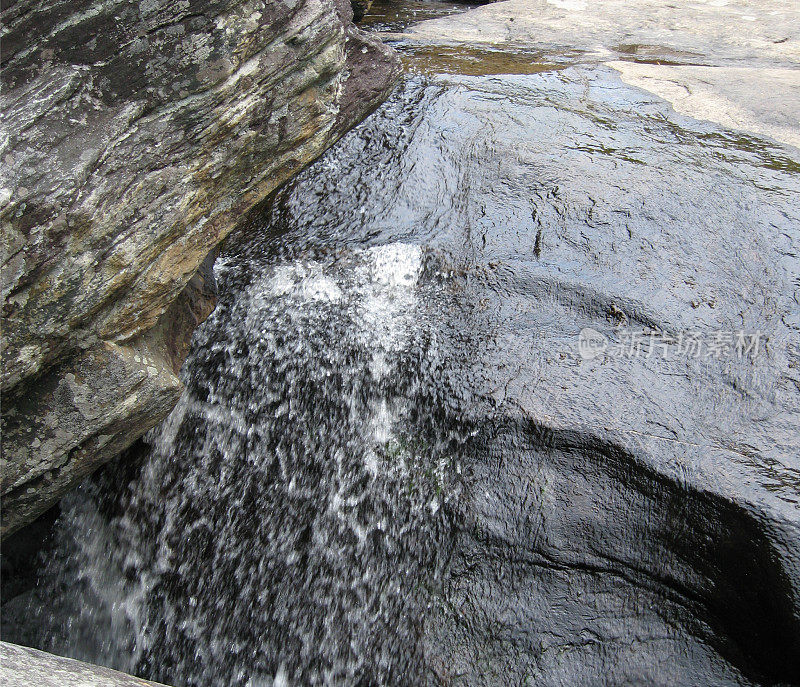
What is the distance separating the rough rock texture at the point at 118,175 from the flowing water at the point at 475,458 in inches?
24.6

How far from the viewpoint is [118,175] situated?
215cm

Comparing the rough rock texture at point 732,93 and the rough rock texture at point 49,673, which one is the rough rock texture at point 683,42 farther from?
the rough rock texture at point 49,673

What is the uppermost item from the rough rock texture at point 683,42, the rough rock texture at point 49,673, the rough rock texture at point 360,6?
the rough rock texture at point 49,673

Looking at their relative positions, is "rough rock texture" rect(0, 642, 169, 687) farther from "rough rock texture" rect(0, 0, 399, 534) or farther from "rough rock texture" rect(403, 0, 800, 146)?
"rough rock texture" rect(403, 0, 800, 146)

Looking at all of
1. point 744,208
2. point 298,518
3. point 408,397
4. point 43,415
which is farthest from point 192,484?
point 744,208

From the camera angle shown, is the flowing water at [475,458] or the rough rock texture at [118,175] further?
the flowing water at [475,458]

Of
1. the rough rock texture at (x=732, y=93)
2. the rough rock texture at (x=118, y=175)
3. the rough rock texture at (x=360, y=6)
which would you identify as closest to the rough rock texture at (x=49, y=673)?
the rough rock texture at (x=118, y=175)

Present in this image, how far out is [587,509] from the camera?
2.57 meters

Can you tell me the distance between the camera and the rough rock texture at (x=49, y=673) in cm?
130

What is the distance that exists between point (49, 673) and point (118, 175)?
1599 millimetres

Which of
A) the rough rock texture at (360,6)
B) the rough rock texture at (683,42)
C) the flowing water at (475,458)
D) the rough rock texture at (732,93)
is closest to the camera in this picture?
the flowing water at (475,458)

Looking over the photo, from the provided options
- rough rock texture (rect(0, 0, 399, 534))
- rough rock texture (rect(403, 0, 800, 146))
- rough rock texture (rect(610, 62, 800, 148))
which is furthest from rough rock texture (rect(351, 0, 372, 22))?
rough rock texture (rect(0, 0, 399, 534))

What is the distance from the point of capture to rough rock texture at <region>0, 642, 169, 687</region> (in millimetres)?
1304

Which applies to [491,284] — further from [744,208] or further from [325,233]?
[744,208]
